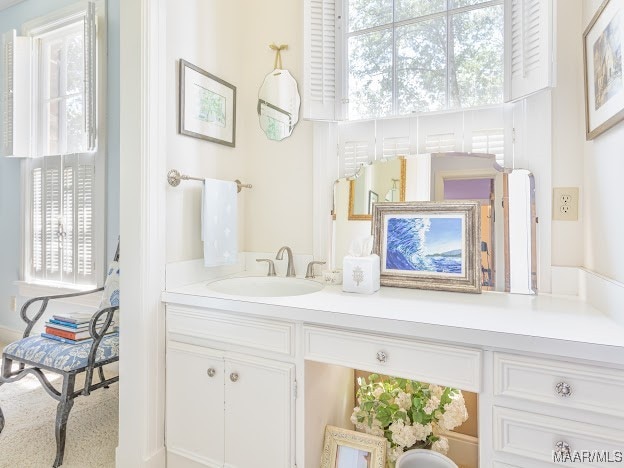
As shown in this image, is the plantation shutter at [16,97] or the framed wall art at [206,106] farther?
the plantation shutter at [16,97]

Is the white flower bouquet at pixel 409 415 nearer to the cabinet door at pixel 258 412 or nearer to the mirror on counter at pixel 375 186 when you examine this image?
the cabinet door at pixel 258 412

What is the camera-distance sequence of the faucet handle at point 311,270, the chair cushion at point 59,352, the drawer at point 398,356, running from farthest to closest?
the faucet handle at point 311,270, the chair cushion at point 59,352, the drawer at point 398,356

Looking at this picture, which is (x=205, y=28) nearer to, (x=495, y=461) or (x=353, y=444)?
(x=353, y=444)

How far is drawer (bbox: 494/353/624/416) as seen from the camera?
3.10 ft

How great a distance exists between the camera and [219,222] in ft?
6.18

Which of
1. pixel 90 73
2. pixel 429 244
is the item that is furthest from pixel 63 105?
pixel 429 244

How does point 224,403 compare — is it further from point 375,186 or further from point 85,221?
point 85,221

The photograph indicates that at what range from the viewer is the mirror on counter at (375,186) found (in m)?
1.79

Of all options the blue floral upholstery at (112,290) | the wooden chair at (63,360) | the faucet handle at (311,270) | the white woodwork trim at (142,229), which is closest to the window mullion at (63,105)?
the blue floral upholstery at (112,290)

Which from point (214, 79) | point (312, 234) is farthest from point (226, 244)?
point (214, 79)

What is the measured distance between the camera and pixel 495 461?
1091mm

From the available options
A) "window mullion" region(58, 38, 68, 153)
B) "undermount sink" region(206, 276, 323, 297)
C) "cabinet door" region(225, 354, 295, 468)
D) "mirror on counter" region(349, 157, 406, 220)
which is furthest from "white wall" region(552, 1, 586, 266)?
"window mullion" region(58, 38, 68, 153)

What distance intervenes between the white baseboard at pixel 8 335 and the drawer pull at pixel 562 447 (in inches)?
162

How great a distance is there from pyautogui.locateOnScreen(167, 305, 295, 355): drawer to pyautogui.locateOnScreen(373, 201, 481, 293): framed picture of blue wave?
600mm
